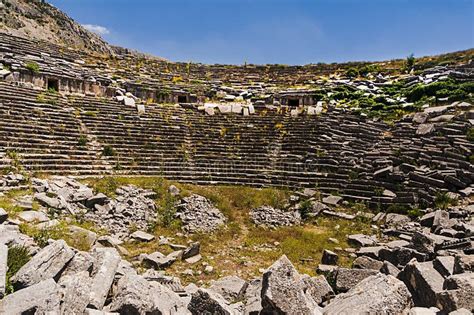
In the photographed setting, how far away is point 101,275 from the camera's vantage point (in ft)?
17.7

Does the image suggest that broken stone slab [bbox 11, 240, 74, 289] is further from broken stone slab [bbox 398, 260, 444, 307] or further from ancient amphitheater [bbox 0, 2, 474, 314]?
broken stone slab [bbox 398, 260, 444, 307]

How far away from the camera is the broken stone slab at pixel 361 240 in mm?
11060

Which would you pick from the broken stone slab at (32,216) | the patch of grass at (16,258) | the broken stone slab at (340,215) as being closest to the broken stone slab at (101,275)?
the patch of grass at (16,258)

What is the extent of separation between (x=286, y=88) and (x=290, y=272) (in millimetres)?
24154

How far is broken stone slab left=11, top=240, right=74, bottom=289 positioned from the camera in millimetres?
4797

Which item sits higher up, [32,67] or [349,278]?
[32,67]

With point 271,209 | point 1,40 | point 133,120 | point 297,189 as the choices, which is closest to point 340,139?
point 297,189

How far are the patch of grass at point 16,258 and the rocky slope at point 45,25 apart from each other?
30.8m

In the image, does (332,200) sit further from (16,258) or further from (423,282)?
(16,258)

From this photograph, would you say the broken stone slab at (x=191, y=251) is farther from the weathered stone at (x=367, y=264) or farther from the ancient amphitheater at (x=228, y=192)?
A: the weathered stone at (x=367, y=264)

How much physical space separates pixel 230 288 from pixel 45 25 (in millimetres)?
39623

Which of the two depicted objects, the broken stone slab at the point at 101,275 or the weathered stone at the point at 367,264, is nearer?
the broken stone slab at the point at 101,275

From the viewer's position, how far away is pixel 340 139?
60.3 feet

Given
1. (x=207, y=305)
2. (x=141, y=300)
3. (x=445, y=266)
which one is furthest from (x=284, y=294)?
(x=445, y=266)
